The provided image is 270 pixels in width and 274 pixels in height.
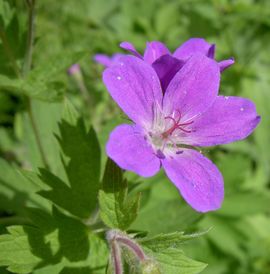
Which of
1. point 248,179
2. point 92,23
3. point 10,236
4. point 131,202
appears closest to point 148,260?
point 131,202

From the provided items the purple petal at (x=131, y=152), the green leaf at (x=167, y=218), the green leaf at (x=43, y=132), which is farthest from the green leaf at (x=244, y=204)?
the purple petal at (x=131, y=152)

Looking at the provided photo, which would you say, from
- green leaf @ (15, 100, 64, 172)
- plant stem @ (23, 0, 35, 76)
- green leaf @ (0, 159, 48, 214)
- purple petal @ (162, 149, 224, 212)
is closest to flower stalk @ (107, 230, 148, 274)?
purple petal @ (162, 149, 224, 212)

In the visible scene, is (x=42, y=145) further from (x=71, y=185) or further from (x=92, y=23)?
(x=92, y=23)

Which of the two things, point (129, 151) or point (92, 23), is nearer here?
point (129, 151)

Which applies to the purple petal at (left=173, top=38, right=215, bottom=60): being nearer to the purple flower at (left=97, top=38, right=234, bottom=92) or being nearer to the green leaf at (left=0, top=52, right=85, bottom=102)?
the purple flower at (left=97, top=38, right=234, bottom=92)

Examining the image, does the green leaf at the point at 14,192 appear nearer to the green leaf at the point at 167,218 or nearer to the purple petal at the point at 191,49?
the green leaf at the point at 167,218

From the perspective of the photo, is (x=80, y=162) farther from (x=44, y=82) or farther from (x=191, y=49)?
(x=191, y=49)
